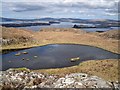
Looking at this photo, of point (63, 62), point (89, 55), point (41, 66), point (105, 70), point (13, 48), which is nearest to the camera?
point (105, 70)

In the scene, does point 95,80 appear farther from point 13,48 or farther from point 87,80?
point 13,48

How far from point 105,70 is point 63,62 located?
16.2 metres

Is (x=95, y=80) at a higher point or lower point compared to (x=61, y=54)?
higher

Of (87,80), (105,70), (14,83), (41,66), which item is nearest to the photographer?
(87,80)

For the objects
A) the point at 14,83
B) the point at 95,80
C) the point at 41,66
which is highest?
the point at 95,80

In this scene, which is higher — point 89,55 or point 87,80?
point 87,80

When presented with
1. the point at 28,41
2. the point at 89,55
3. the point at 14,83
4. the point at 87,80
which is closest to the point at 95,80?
the point at 87,80

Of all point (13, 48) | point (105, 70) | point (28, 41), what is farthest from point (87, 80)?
point (28, 41)

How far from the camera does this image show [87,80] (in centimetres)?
2170

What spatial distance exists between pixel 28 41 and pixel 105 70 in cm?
5553

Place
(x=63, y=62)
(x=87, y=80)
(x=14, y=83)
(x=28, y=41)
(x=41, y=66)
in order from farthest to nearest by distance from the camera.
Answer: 1. (x=28, y=41)
2. (x=63, y=62)
3. (x=41, y=66)
4. (x=14, y=83)
5. (x=87, y=80)

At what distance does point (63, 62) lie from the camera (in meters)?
61.2

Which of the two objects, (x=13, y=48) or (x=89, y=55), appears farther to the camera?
(x=13, y=48)

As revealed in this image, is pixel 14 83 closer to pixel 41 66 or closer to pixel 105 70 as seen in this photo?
pixel 105 70
